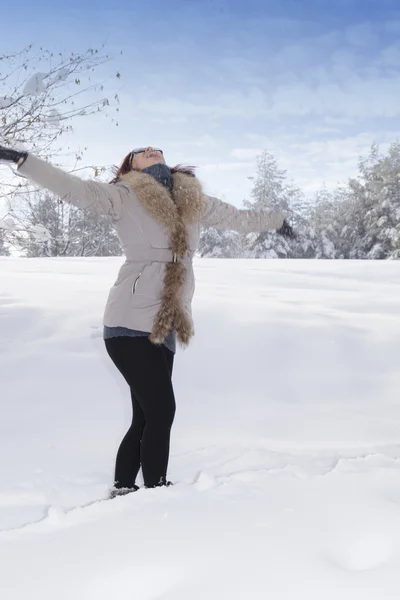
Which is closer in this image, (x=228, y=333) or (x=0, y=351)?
(x=0, y=351)

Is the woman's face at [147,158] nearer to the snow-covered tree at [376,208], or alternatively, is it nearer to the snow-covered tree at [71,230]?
the snow-covered tree at [71,230]

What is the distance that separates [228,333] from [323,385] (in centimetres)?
147

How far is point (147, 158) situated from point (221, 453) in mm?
2174

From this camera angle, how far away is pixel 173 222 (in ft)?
8.79

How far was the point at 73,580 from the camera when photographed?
1724mm

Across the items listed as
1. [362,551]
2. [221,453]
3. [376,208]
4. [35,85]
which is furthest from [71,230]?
[362,551]

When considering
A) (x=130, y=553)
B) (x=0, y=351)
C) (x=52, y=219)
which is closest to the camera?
(x=130, y=553)

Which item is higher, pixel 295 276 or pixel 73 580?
pixel 295 276

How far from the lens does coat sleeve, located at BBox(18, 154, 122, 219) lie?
243 centimetres

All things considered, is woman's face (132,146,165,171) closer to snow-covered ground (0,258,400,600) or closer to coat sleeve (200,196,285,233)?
coat sleeve (200,196,285,233)

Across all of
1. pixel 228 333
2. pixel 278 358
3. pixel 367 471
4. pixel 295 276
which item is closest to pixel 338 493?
pixel 367 471

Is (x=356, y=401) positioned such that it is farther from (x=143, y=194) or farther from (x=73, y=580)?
(x=73, y=580)

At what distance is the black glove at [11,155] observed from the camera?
240 cm

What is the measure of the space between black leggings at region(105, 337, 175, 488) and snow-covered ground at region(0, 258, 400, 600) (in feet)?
0.78
